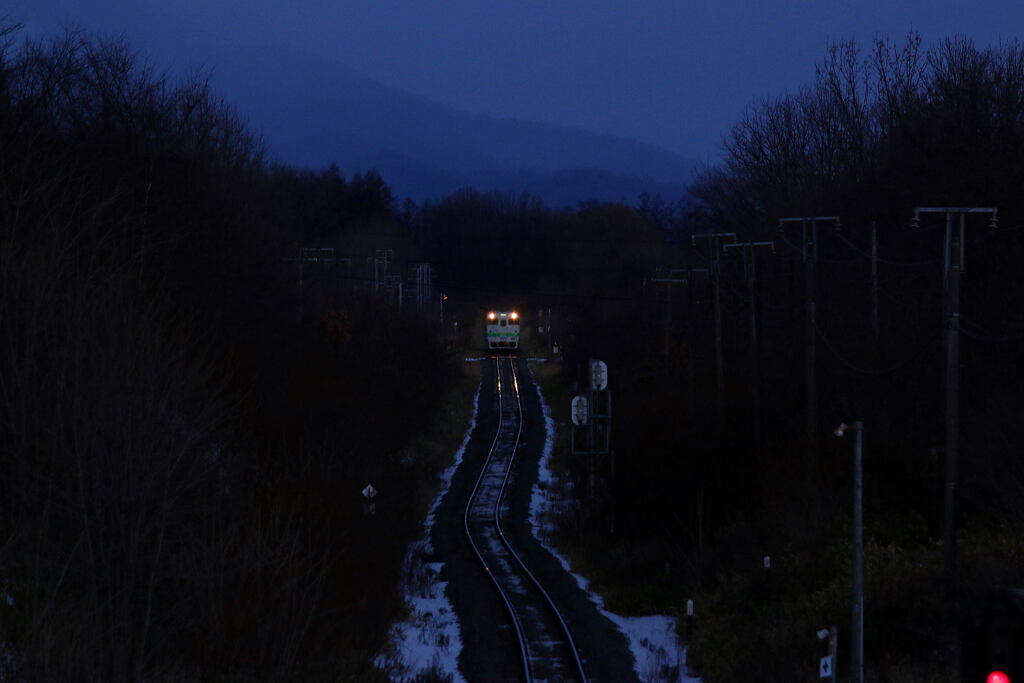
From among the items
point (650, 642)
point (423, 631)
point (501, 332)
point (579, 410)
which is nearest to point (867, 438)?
point (650, 642)

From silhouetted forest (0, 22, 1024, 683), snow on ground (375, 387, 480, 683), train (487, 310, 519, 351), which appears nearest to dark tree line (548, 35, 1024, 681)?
silhouetted forest (0, 22, 1024, 683)

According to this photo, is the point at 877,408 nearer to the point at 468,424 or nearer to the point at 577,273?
the point at 468,424

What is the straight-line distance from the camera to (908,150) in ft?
121

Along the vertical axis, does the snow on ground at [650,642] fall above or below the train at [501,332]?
below

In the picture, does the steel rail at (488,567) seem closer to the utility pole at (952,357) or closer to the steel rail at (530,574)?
the steel rail at (530,574)

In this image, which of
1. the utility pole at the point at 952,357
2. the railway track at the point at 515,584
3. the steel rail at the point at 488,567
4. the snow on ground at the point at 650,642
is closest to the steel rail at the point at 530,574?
the railway track at the point at 515,584

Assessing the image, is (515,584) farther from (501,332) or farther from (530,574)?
(501,332)

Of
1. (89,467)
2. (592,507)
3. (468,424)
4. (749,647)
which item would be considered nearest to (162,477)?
(89,467)

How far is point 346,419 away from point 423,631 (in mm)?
6362

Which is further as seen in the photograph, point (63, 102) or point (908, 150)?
point (908, 150)

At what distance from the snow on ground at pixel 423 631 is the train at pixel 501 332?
164ft

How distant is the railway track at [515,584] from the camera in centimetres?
1773

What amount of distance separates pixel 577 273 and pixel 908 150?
5722 centimetres

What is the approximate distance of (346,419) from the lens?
24.8 meters
